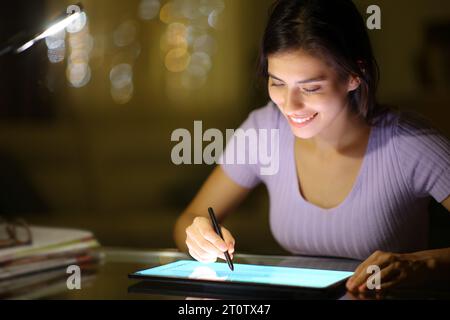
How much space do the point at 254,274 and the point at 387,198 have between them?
36cm

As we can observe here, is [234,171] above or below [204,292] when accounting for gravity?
above

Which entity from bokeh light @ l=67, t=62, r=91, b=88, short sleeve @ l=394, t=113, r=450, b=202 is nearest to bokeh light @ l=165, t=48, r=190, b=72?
bokeh light @ l=67, t=62, r=91, b=88

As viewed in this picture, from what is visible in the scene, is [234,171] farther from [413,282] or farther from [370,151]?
[413,282]

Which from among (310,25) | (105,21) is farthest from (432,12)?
(105,21)

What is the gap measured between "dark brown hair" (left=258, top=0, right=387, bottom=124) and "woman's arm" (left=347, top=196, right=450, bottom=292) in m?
0.31

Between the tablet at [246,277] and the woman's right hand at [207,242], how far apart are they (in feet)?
0.06

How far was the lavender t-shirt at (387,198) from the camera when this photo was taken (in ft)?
3.51

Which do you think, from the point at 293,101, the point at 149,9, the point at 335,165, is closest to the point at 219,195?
the point at 335,165

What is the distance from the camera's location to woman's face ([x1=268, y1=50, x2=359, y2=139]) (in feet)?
3.16

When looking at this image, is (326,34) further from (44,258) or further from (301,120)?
(44,258)

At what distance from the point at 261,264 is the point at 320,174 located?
0.28m

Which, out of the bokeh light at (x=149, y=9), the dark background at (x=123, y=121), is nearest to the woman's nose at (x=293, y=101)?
the dark background at (x=123, y=121)

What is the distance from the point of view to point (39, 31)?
A: 956 mm

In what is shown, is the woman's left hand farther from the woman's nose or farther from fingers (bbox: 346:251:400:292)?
the woman's nose
